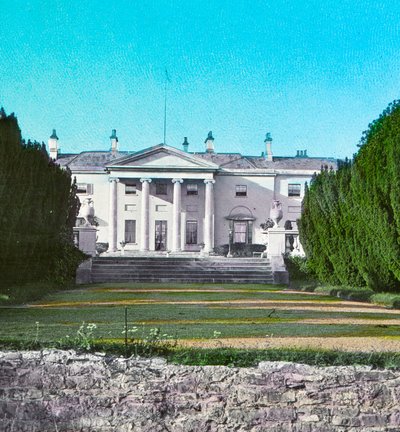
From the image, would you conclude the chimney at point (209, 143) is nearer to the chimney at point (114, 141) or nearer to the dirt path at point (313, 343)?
the chimney at point (114, 141)

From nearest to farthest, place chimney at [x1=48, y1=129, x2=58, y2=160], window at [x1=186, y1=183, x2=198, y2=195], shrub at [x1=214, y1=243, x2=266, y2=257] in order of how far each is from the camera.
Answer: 1. shrub at [x1=214, y1=243, x2=266, y2=257]
2. window at [x1=186, y1=183, x2=198, y2=195]
3. chimney at [x1=48, y1=129, x2=58, y2=160]

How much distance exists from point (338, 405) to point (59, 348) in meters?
2.65

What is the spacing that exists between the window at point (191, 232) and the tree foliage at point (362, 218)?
29287 mm

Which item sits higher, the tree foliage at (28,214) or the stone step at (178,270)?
the tree foliage at (28,214)

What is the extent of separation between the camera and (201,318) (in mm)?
9930

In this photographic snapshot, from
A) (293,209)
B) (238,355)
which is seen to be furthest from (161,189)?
(238,355)

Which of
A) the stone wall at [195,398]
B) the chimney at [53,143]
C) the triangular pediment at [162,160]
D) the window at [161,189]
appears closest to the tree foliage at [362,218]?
the stone wall at [195,398]

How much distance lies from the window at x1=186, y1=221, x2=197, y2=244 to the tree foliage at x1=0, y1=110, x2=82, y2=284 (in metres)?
29.5

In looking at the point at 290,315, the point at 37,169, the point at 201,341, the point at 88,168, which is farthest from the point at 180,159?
the point at 201,341

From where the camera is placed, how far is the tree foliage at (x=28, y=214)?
1684 centimetres

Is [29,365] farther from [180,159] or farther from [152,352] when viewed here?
[180,159]

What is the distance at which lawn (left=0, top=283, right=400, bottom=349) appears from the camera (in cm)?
788

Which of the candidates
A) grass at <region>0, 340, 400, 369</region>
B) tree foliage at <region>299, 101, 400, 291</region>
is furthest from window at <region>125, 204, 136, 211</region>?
grass at <region>0, 340, 400, 369</region>

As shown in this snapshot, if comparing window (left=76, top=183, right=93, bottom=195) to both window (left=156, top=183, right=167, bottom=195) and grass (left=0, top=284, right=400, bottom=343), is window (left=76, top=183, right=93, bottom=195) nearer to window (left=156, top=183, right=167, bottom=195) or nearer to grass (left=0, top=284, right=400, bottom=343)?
window (left=156, top=183, right=167, bottom=195)
